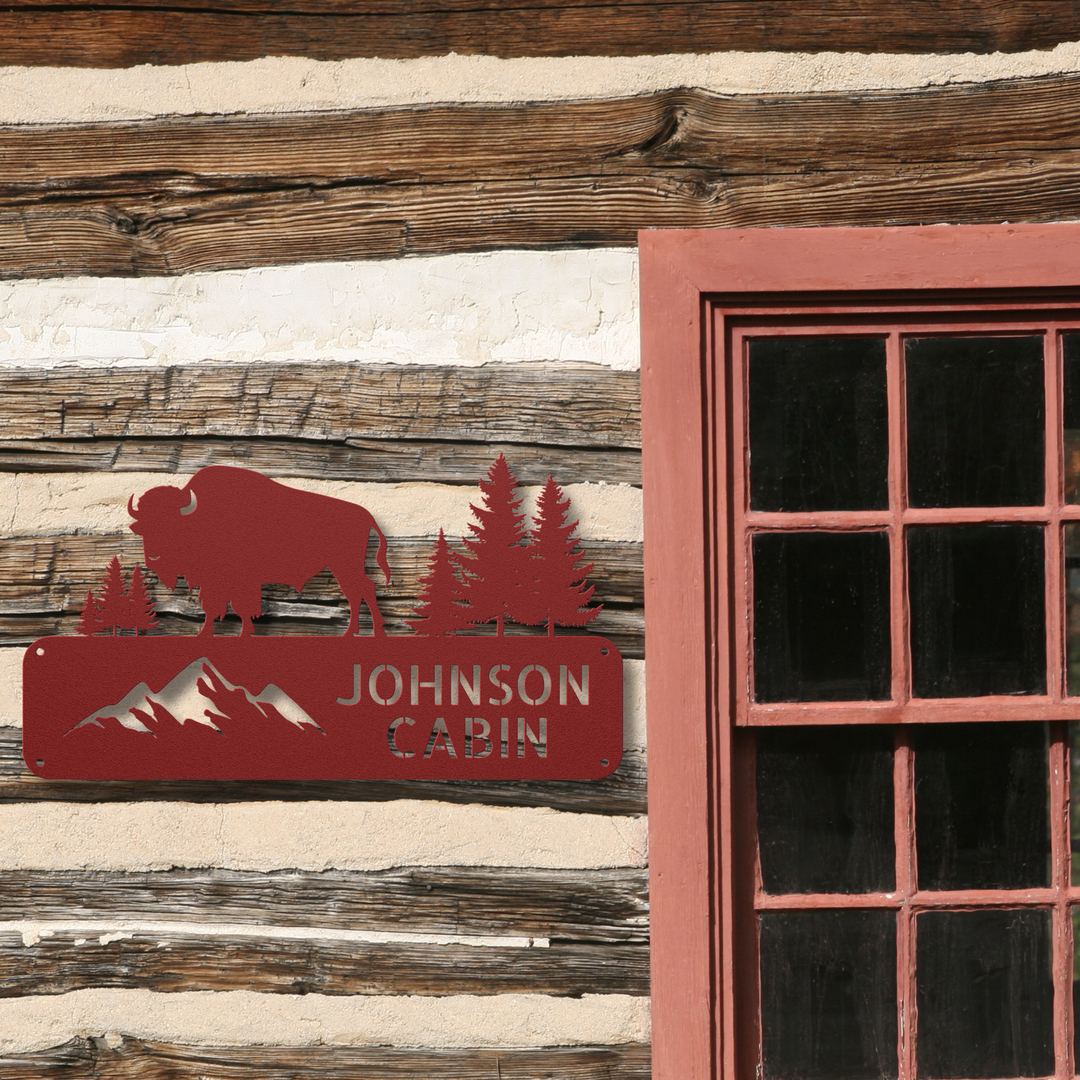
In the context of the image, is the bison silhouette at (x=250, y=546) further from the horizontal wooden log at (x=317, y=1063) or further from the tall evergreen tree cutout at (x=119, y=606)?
the horizontal wooden log at (x=317, y=1063)

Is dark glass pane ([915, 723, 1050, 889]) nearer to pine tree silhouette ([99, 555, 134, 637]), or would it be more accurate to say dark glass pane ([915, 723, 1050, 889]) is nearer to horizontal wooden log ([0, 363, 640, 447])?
horizontal wooden log ([0, 363, 640, 447])

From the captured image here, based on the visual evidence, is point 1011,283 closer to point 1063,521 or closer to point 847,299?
point 847,299

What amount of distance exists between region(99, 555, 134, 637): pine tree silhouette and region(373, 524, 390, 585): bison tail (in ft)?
1.86

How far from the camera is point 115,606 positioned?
210 centimetres

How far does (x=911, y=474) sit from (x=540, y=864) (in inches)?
47.6

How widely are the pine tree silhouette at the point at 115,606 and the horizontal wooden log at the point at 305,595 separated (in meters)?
0.04

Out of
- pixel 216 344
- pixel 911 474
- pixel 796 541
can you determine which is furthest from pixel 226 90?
pixel 911 474

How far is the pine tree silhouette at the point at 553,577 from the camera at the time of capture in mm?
2076

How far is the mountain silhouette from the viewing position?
2.08m

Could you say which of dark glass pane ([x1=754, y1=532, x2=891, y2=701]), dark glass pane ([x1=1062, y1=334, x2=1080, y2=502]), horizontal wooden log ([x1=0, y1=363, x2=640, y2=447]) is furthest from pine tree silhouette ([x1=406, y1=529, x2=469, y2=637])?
dark glass pane ([x1=1062, y1=334, x2=1080, y2=502])

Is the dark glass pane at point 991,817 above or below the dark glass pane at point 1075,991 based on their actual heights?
above

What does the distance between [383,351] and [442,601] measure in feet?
1.93

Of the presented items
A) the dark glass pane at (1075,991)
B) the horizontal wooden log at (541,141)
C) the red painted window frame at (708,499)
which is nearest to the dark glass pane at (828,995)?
the red painted window frame at (708,499)

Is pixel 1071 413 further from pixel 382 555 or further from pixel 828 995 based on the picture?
pixel 382 555
